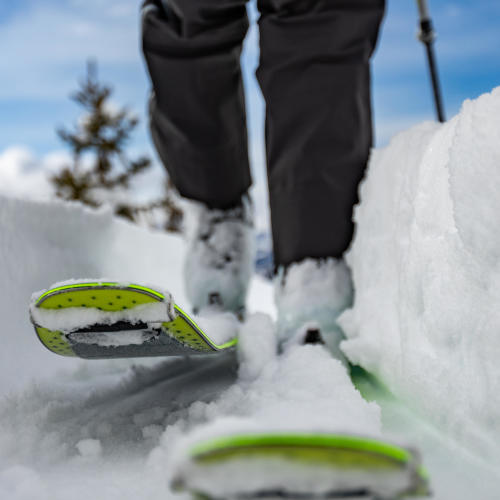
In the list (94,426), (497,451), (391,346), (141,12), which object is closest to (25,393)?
(94,426)

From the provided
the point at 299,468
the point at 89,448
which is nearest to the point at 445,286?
the point at 299,468

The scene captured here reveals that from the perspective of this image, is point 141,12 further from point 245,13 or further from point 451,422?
point 451,422

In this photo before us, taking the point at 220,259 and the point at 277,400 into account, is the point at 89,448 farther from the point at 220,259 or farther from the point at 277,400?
the point at 220,259

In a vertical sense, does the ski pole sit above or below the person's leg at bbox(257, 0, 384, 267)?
above

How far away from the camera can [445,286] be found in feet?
2.36

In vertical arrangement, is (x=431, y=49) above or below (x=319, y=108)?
above

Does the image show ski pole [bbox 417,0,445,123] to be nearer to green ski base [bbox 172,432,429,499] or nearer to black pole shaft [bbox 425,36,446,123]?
black pole shaft [bbox 425,36,446,123]

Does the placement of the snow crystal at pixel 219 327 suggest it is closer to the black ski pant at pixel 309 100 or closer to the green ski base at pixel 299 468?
the black ski pant at pixel 309 100

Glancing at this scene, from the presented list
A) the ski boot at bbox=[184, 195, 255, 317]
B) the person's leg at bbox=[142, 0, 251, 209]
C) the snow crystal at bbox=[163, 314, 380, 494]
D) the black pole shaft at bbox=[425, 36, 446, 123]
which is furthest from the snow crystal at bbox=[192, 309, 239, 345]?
the black pole shaft at bbox=[425, 36, 446, 123]

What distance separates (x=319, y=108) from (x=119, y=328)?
748 mm

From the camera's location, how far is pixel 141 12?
1.48 metres

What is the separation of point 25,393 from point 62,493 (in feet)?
1.22

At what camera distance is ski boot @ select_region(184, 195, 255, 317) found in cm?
147

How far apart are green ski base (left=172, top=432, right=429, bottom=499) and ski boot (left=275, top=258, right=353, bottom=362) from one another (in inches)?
26.3
